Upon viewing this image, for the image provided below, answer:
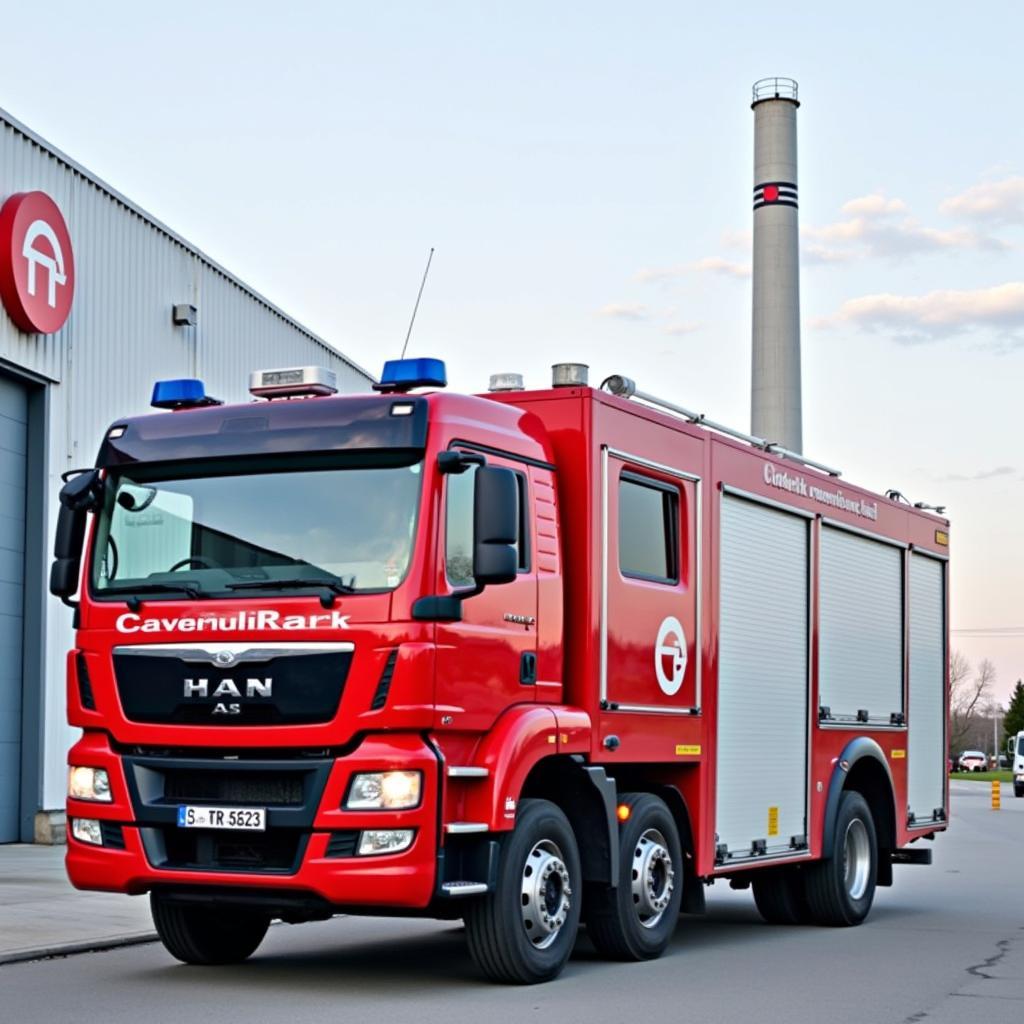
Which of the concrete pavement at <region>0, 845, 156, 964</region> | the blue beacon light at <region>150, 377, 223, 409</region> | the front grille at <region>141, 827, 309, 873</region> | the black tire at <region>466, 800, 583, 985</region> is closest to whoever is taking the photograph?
the front grille at <region>141, 827, 309, 873</region>

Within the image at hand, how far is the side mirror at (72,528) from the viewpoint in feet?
32.2

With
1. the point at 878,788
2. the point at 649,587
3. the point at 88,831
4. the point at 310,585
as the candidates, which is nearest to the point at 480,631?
the point at 310,585

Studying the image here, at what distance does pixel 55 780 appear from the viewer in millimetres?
20625

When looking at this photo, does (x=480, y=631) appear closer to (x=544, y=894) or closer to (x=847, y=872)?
(x=544, y=894)

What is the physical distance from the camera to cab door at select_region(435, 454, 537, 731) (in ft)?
29.9

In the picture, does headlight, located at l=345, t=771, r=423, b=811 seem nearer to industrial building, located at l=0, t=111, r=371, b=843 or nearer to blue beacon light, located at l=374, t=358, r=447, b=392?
blue beacon light, located at l=374, t=358, r=447, b=392

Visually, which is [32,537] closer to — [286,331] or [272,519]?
[286,331]

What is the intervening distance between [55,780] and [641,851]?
1152cm

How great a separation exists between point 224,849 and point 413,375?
8.65 ft

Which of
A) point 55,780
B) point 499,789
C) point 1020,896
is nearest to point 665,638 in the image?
point 499,789

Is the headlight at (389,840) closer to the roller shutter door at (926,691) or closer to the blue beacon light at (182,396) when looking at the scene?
the blue beacon light at (182,396)

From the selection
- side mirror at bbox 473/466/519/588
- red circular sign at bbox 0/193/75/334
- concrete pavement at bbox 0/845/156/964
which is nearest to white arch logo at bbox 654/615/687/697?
side mirror at bbox 473/466/519/588

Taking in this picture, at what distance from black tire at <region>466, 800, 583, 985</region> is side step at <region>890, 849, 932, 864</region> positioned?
5.80m

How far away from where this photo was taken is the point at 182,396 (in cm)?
1037
